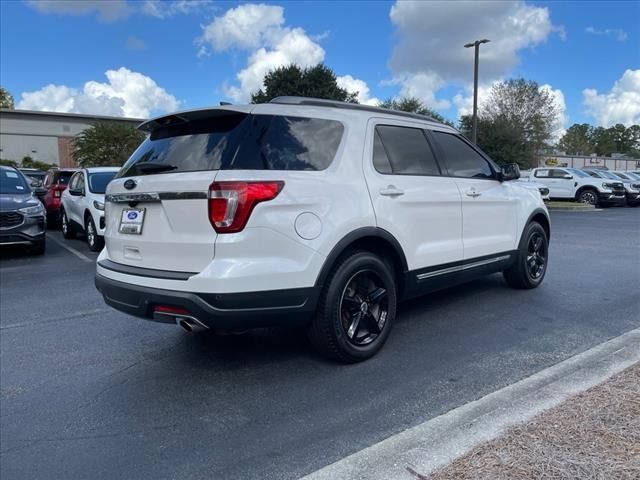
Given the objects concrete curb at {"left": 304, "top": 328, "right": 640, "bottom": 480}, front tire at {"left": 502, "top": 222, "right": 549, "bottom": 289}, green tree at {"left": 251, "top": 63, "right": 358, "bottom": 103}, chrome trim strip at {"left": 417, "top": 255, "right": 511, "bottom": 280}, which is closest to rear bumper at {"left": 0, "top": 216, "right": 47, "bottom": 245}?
chrome trim strip at {"left": 417, "top": 255, "right": 511, "bottom": 280}

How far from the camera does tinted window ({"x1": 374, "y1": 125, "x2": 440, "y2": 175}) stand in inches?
161

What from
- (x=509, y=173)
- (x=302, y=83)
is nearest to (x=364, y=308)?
(x=509, y=173)

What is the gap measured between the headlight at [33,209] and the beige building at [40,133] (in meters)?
49.0

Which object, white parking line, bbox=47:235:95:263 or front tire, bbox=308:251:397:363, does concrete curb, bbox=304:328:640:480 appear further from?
white parking line, bbox=47:235:95:263

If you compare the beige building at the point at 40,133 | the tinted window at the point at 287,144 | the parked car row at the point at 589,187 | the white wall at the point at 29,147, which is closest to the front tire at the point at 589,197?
the parked car row at the point at 589,187

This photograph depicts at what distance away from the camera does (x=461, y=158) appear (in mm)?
4969

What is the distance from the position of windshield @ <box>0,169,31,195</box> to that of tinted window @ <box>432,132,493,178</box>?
8337mm

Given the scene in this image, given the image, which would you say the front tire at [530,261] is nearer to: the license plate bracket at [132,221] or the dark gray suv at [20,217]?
the license plate bracket at [132,221]

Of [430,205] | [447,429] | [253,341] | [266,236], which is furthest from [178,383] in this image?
[430,205]

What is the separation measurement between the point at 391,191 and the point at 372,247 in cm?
46

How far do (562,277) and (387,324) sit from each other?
12.7ft

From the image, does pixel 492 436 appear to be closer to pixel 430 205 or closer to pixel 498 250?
pixel 430 205

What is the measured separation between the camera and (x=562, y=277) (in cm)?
672

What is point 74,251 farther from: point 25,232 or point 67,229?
point 67,229
